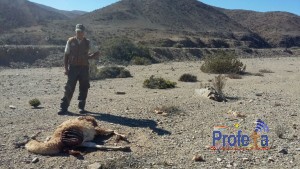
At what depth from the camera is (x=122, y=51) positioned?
110ft

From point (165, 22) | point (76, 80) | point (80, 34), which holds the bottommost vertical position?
point (76, 80)

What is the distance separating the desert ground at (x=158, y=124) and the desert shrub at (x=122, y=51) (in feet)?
54.3

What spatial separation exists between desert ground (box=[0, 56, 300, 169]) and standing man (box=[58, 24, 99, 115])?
44cm

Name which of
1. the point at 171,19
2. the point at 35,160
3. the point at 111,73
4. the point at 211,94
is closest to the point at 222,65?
the point at 111,73

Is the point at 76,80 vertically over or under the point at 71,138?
over

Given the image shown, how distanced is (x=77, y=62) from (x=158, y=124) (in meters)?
2.31

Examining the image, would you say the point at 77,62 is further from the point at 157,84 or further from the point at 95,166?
the point at 157,84

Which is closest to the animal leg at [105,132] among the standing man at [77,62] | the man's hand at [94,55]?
the standing man at [77,62]

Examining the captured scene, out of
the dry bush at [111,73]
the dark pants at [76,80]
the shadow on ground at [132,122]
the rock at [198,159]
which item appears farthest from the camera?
the dry bush at [111,73]

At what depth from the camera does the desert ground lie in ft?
23.5

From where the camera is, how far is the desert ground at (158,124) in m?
7.17

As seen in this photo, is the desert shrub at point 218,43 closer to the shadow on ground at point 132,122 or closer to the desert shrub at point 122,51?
the desert shrub at point 122,51

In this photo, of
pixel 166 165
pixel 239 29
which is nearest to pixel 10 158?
pixel 166 165

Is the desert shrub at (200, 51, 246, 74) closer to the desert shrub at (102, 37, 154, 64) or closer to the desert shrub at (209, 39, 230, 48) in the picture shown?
the desert shrub at (102, 37, 154, 64)
